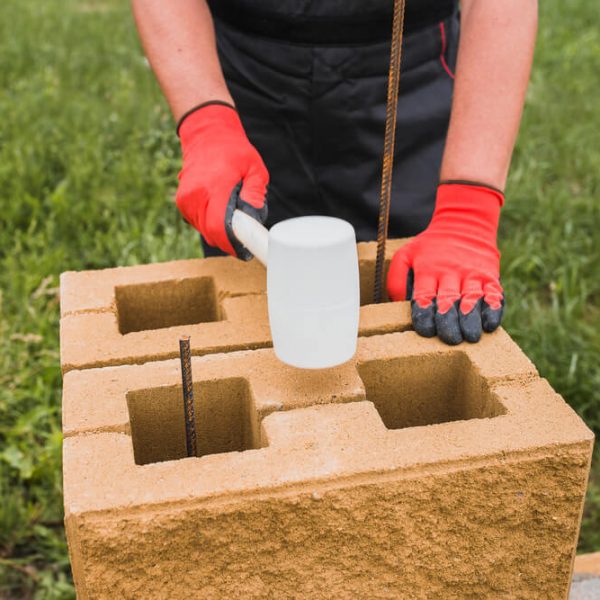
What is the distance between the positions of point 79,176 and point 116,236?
1.58 ft

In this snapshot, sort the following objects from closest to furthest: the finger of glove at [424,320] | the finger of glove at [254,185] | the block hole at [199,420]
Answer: the block hole at [199,420], the finger of glove at [424,320], the finger of glove at [254,185]

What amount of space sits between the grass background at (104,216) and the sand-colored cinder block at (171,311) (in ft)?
3.05

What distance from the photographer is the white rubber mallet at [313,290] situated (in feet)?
3.83

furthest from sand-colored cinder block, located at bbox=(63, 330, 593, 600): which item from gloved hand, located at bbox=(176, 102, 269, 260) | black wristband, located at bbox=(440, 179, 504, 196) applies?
black wristband, located at bbox=(440, 179, 504, 196)

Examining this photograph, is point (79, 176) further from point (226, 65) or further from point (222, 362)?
point (222, 362)

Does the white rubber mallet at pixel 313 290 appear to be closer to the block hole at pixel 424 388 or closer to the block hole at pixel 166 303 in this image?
the block hole at pixel 424 388

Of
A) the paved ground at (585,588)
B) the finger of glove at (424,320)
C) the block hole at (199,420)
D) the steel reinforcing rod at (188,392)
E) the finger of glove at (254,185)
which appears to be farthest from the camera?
the finger of glove at (254,185)

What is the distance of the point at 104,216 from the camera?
12.2 feet

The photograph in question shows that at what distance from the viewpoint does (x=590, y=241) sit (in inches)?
142

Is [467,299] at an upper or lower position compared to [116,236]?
upper

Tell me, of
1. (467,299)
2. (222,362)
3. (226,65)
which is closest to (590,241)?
Answer: (226,65)

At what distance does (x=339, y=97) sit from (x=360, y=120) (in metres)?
0.10

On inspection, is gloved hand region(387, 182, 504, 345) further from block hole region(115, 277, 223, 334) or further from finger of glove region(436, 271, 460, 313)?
block hole region(115, 277, 223, 334)

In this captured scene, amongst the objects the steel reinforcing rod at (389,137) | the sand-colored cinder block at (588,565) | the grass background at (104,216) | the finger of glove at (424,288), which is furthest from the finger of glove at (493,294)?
the grass background at (104,216)
